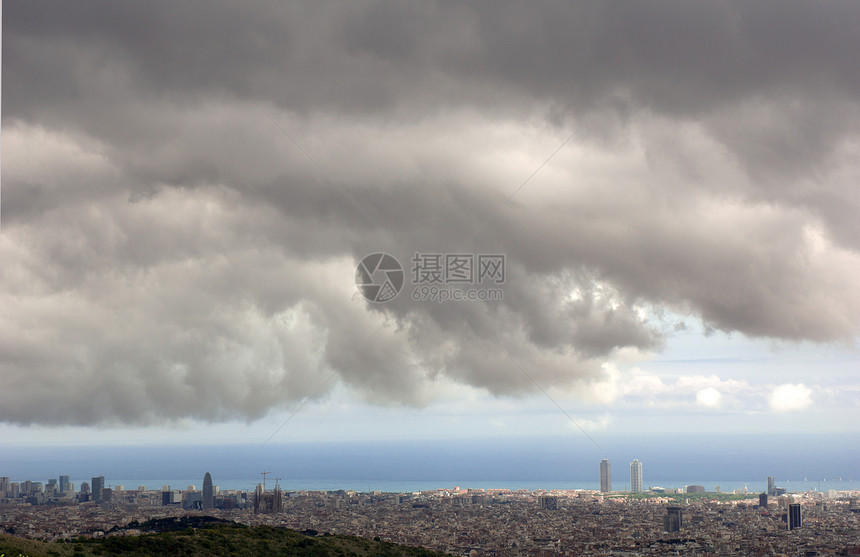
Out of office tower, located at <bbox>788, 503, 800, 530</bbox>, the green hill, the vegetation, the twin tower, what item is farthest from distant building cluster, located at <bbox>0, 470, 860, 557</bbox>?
the green hill

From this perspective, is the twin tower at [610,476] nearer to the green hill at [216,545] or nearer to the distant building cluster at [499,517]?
the distant building cluster at [499,517]

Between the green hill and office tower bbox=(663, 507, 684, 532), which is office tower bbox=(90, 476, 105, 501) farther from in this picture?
office tower bbox=(663, 507, 684, 532)

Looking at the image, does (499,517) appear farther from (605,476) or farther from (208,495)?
(605,476)

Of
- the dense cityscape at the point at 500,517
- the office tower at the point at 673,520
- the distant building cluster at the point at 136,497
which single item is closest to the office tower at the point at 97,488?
the distant building cluster at the point at 136,497

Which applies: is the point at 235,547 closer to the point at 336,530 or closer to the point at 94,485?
the point at 336,530

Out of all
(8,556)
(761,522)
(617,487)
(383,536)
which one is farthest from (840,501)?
(8,556)

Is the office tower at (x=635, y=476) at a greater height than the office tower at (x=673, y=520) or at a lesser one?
lesser
